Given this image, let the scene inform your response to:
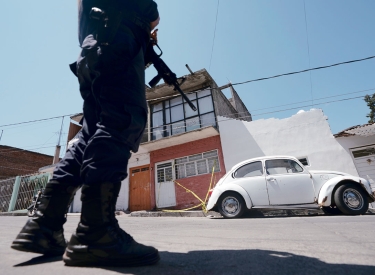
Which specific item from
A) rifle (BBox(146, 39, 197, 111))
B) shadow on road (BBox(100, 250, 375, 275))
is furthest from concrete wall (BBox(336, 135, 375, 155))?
shadow on road (BBox(100, 250, 375, 275))

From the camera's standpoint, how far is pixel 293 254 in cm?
86

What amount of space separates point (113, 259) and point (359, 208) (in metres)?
5.74

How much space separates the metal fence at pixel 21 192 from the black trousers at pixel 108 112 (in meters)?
13.3

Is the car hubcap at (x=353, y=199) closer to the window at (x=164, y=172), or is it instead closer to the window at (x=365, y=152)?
the window at (x=365, y=152)

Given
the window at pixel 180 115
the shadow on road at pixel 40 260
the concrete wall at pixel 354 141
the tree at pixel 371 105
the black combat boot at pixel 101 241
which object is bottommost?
the shadow on road at pixel 40 260

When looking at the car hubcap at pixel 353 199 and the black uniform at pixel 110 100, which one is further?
the car hubcap at pixel 353 199

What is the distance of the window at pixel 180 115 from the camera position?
37.8 ft

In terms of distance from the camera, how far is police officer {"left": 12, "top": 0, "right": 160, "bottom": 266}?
30.9 inches

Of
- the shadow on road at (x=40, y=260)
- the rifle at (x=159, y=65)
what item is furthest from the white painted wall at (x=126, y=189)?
the shadow on road at (x=40, y=260)

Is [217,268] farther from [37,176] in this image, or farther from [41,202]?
[37,176]

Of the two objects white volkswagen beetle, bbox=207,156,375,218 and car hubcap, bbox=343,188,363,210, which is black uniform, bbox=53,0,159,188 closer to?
white volkswagen beetle, bbox=207,156,375,218

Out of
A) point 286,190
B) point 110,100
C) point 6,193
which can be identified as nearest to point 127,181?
point 6,193

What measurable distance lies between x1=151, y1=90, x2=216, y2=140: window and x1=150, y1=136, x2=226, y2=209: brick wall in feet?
3.35

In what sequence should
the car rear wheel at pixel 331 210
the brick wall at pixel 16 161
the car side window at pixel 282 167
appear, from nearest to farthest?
the car rear wheel at pixel 331 210 < the car side window at pixel 282 167 < the brick wall at pixel 16 161
